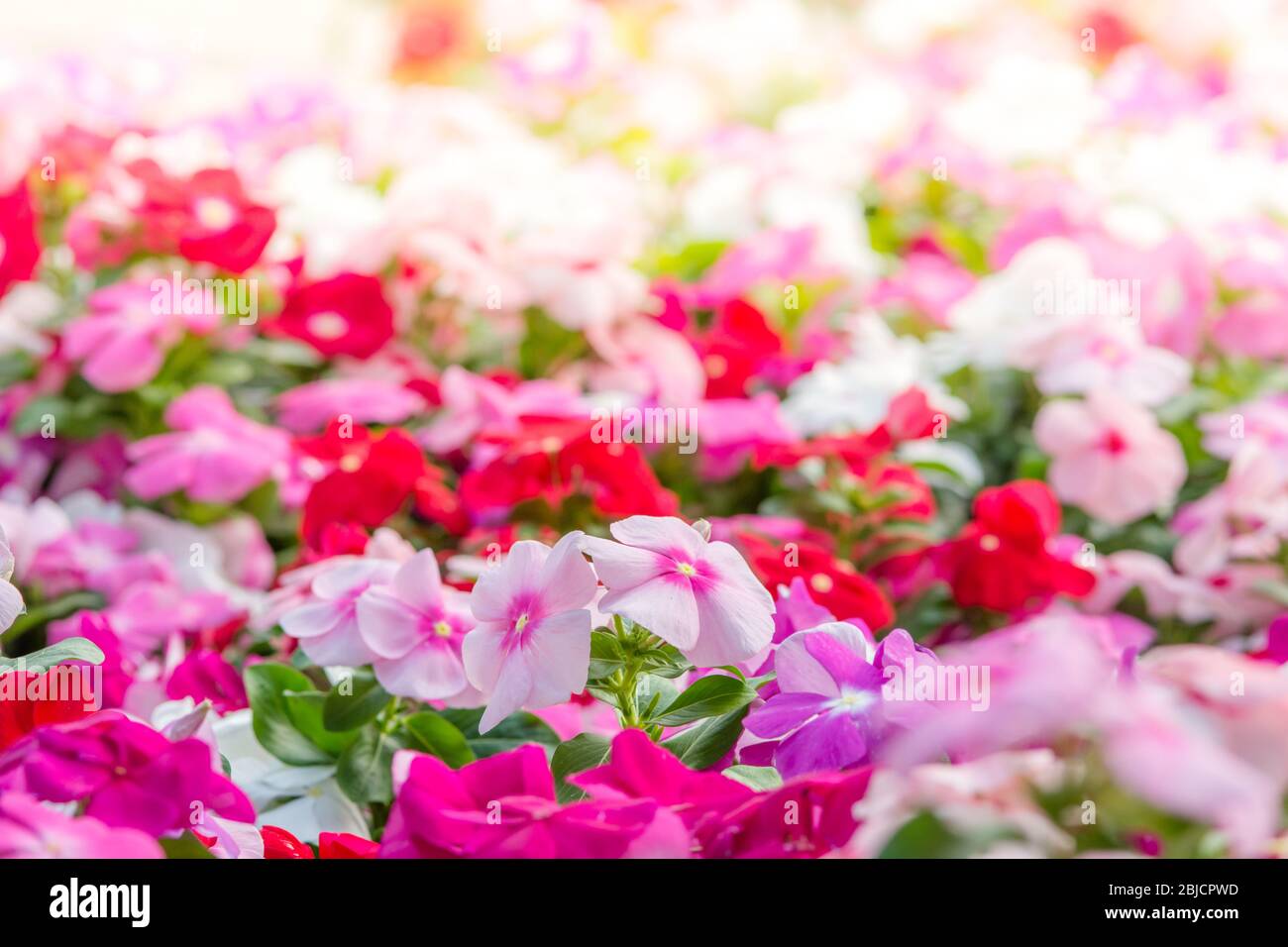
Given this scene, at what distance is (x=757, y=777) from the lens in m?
0.62

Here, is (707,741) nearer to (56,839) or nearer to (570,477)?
(56,839)

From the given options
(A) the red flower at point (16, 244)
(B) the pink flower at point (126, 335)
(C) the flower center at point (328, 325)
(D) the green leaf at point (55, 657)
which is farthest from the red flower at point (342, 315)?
(D) the green leaf at point (55, 657)

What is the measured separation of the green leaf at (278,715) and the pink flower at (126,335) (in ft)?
1.68

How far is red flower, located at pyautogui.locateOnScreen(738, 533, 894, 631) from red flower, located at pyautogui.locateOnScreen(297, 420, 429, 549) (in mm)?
268

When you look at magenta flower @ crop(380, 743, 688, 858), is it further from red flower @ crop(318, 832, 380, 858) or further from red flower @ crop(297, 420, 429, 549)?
red flower @ crop(297, 420, 429, 549)

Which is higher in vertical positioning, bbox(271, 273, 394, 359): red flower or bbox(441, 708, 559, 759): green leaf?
bbox(271, 273, 394, 359): red flower

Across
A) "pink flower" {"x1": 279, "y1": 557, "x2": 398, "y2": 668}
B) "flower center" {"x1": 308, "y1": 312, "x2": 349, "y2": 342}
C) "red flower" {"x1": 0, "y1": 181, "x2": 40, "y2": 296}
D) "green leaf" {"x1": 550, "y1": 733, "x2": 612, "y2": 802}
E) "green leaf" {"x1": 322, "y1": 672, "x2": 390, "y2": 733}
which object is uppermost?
"red flower" {"x1": 0, "y1": 181, "x2": 40, "y2": 296}

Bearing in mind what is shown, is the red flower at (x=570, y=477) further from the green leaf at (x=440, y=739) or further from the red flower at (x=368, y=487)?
the green leaf at (x=440, y=739)

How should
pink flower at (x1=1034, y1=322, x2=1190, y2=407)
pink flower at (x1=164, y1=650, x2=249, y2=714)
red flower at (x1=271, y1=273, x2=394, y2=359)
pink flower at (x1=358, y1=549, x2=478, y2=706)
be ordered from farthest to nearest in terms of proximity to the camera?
red flower at (x1=271, y1=273, x2=394, y2=359) < pink flower at (x1=1034, y1=322, x2=1190, y2=407) < pink flower at (x1=164, y1=650, x2=249, y2=714) < pink flower at (x1=358, y1=549, x2=478, y2=706)

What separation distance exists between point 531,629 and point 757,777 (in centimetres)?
12

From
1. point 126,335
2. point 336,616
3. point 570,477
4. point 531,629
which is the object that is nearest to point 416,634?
point 336,616

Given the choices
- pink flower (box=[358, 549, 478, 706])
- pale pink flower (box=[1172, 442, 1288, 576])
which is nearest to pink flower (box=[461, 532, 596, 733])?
pink flower (box=[358, 549, 478, 706])

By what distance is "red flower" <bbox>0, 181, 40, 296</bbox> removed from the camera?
1263 mm
